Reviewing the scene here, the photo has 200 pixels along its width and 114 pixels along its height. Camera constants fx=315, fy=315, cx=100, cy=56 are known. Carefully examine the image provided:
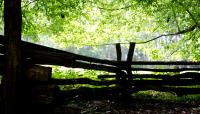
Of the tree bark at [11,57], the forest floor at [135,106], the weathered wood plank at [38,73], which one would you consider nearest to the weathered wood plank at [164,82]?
the forest floor at [135,106]

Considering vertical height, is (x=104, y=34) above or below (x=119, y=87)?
above

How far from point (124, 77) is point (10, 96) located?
5.35 m

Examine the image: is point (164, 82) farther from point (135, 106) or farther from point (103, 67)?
point (103, 67)

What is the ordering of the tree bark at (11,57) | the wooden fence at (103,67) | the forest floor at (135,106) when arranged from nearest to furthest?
the tree bark at (11,57), the wooden fence at (103,67), the forest floor at (135,106)

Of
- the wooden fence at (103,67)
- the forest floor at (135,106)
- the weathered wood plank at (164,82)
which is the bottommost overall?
the forest floor at (135,106)

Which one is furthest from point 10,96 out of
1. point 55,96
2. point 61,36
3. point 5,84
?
point 61,36

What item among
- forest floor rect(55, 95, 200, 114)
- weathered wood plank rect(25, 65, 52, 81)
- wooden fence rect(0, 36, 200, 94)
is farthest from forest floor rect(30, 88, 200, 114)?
weathered wood plank rect(25, 65, 52, 81)

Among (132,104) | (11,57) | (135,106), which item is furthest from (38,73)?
(132,104)

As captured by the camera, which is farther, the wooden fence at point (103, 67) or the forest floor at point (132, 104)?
the forest floor at point (132, 104)

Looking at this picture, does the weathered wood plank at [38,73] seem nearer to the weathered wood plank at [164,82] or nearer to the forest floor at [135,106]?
the forest floor at [135,106]

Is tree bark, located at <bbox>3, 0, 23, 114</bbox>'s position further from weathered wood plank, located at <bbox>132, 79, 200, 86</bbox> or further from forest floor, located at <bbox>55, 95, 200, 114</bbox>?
weathered wood plank, located at <bbox>132, 79, 200, 86</bbox>

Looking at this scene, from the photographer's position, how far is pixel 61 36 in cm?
1585

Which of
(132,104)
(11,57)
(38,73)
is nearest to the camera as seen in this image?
(11,57)

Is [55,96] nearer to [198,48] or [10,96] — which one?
[10,96]
